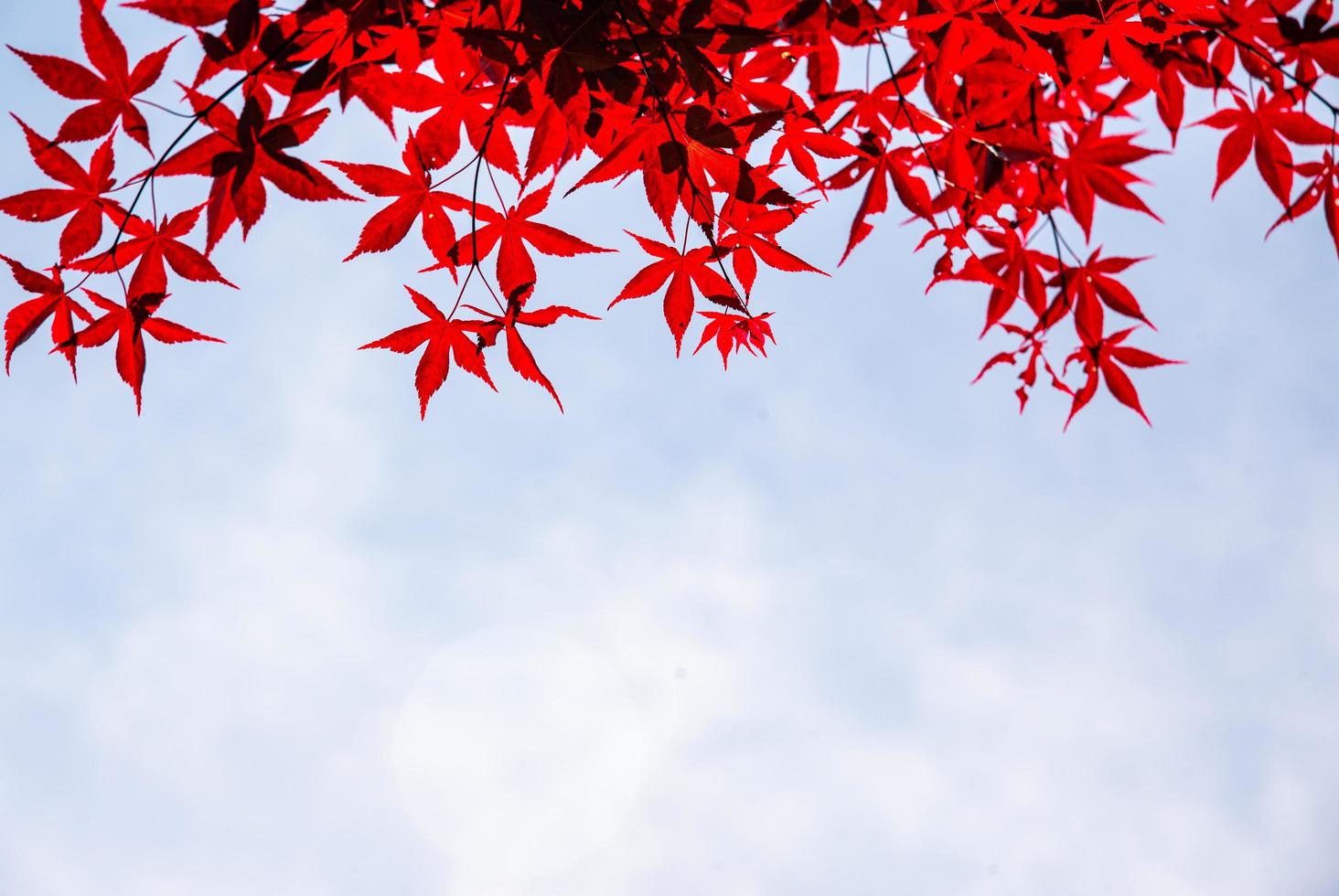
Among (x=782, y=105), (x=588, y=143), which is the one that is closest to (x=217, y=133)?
(x=588, y=143)

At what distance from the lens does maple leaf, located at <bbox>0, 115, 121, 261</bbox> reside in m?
1.38

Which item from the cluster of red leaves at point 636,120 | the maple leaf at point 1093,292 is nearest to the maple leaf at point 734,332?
the cluster of red leaves at point 636,120

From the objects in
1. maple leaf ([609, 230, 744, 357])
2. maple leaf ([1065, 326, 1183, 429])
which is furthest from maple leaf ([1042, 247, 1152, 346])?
maple leaf ([609, 230, 744, 357])

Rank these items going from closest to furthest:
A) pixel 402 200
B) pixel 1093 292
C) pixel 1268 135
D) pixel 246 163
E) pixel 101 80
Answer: pixel 246 163
pixel 101 80
pixel 402 200
pixel 1268 135
pixel 1093 292

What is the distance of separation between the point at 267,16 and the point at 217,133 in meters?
0.22

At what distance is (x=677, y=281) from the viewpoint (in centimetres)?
165

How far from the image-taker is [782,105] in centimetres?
151

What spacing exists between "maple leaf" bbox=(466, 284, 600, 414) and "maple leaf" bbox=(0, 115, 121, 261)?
64 cm

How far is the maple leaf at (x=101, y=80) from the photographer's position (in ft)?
4.29

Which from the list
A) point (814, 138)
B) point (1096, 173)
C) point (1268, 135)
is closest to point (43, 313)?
point (814, 138)

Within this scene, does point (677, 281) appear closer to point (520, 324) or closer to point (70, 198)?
point (520, 324)

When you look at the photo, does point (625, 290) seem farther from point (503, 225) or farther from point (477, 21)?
point (477, 21)

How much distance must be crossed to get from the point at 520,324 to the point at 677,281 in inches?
12.9

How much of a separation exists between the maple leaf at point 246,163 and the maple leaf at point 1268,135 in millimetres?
1734
